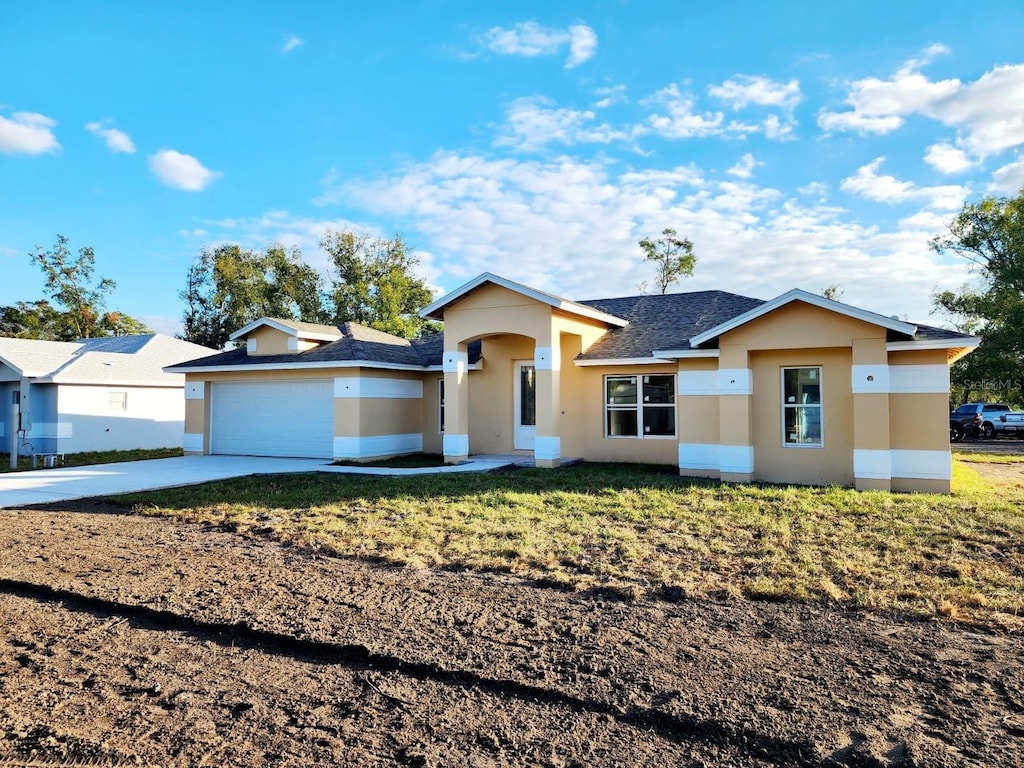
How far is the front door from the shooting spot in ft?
60.0

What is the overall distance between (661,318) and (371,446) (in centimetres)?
915

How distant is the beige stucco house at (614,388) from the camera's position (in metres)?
12.3

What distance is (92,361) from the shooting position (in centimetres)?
2359

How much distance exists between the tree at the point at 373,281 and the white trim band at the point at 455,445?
24.7 metres

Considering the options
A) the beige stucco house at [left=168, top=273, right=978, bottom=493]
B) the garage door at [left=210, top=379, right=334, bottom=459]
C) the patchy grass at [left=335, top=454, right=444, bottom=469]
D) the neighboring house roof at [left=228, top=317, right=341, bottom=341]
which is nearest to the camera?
the beige stucco house at [left=168, top=273, right=978, bottom=493]

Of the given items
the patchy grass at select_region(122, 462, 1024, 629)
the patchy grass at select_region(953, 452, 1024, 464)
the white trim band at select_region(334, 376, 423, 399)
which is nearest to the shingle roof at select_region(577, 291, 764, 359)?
the patchy grass at select_region(122, 462, 1024, 629)

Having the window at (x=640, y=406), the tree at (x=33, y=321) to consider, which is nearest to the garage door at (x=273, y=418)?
the window at (x=640, y=406)

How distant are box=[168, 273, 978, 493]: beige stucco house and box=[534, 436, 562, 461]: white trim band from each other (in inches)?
2.0

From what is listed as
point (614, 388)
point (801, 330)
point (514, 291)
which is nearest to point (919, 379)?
point (801, 330)

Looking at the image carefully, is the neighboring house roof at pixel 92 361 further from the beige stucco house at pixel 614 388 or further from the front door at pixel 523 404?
the front door at pixel 523 404

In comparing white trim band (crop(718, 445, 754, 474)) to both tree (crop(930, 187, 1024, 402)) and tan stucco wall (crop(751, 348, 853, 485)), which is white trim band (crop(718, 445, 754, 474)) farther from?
tree (crop(930, 187, 1024, 402))

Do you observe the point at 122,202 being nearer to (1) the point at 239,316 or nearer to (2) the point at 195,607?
(1) the point at 239,316

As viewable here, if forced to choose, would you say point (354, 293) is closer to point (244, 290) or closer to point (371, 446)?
point (244, 290)

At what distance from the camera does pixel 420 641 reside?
16.3ft
